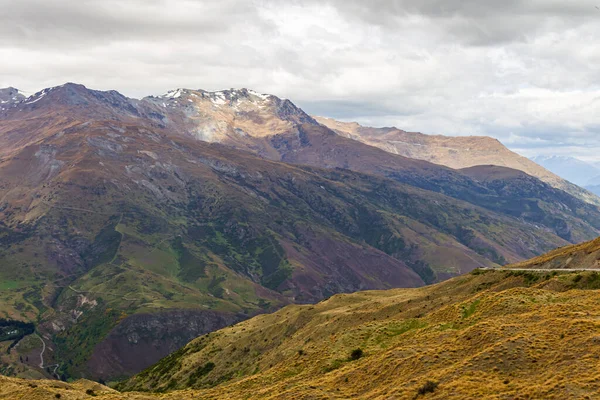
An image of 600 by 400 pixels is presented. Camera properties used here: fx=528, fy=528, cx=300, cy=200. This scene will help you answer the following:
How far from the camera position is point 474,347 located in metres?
71.9

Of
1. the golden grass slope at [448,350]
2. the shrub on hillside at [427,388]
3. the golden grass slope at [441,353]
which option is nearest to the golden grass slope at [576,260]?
the golden grass slope at [441,353]

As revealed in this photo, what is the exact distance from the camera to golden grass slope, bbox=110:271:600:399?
60.5 metres

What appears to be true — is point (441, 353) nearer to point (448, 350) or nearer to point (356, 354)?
point (448, 350)

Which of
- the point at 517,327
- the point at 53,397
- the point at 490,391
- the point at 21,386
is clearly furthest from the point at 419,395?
the point at 21,386

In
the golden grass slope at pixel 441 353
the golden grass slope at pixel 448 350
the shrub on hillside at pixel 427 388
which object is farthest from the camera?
the shrub on hillside at pixel 427 388

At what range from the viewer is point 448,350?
241ft

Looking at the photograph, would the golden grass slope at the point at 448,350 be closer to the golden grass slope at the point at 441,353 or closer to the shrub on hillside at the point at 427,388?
the golden grass slope at the point at 441,353

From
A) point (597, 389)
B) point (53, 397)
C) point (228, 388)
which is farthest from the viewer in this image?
point (228, 388)

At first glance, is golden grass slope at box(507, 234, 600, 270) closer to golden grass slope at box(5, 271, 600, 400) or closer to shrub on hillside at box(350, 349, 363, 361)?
golden grass slope at box(5, 271, 600, 400)

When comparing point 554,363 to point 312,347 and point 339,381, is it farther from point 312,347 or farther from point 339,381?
point 312,347

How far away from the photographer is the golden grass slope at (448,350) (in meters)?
60.5

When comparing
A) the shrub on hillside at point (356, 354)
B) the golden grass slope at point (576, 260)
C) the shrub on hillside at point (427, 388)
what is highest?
the golden grass slope at point (576, 260)

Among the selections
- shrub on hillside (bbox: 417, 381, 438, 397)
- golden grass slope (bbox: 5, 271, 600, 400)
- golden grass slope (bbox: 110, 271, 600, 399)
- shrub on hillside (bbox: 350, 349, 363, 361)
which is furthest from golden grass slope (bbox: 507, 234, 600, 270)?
shrub on hillside (bbox: 417, 381, 438, 397)

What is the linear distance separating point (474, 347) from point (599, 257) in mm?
63048
